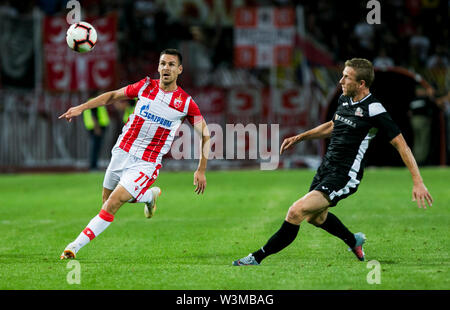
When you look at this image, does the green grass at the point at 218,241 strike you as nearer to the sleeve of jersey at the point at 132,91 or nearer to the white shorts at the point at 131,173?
the white shorts at the point at 131,173

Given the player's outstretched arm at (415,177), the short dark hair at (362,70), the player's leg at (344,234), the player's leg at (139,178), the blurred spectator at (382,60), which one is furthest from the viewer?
the blurred spectator at (382,60)

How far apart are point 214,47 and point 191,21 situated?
3.94 ft

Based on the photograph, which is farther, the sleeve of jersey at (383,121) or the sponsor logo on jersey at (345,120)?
the sponsor logo on jersey at (345,120)

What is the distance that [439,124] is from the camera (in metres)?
23.7

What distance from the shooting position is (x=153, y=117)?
898 cm

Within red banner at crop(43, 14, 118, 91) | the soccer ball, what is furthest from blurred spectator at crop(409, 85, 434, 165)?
the soccer ball

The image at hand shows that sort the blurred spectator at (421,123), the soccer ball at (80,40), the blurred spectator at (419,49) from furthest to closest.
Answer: the blurred spectator at (419,49) → the blurred spectator at (421,123) → the soccer ball at (80,40)

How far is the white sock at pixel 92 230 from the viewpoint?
8383mm

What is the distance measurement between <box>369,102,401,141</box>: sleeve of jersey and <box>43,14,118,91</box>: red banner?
1672cm

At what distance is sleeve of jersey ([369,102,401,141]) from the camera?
7.57 metres

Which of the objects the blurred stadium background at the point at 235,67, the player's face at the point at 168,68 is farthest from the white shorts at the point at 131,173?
the blurred stadium background at the point at 235,67

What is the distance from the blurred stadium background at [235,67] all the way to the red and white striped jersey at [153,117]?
13884mm
